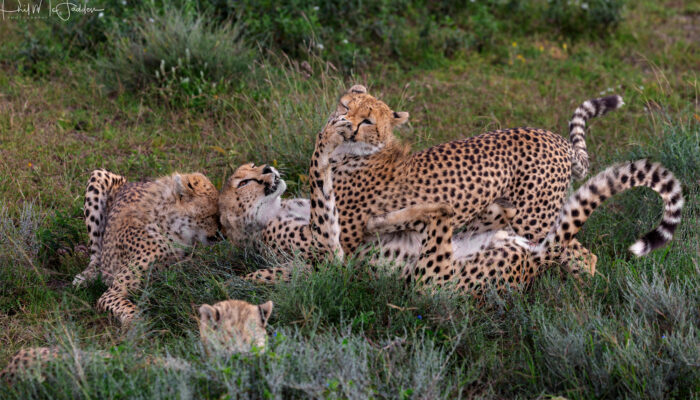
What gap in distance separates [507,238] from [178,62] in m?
3.10

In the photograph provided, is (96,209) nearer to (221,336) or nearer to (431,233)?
(221,336)

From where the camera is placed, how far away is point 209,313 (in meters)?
2.85

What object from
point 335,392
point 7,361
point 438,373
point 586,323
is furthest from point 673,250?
point 7,361

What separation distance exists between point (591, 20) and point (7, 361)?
6045 mm

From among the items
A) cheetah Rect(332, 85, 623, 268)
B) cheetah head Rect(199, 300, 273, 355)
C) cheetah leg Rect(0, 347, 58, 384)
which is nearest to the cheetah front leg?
cheetah leg Rect(0, 347, 58, 384)

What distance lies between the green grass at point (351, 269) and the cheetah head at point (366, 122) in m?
0.64

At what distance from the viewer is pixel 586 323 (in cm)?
318

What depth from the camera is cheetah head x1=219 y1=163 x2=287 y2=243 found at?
4105 mm

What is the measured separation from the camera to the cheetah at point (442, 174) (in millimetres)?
3742

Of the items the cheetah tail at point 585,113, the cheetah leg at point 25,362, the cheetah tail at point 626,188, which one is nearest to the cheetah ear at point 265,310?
the cheetah leg at point 25,362

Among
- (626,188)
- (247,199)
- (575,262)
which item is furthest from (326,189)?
(626,188)

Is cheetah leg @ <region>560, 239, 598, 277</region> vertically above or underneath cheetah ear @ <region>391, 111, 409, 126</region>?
underneath

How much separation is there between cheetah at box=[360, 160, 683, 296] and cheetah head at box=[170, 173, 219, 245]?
1080mm

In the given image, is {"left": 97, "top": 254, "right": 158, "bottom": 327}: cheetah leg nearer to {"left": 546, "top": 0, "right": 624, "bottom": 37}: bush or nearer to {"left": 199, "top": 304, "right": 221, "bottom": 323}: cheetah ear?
{"left": 199, "top": 304, "right": 221, "bottom": 323}: cheetah ear
